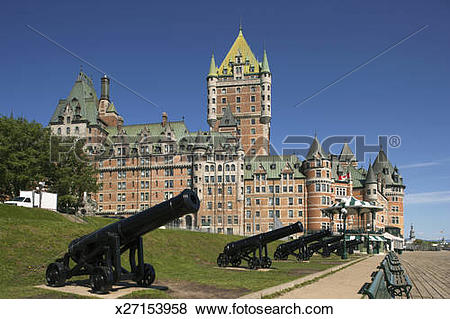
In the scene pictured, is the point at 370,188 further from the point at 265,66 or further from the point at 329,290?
the point at 329,290

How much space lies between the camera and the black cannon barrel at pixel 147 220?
42.6ft

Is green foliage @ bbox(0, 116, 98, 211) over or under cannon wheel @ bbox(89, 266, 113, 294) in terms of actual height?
over

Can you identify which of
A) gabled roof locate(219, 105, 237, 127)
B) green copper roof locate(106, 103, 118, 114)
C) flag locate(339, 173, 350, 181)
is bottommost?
flag locate(339, 173, 350, 181)

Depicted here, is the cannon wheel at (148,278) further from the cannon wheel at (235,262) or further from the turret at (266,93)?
the turret at (266,93)

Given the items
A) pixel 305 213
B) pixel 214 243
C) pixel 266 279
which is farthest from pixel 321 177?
pixel 266 279

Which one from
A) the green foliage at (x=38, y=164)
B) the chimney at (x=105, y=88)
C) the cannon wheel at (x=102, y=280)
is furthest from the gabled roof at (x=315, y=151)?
the cannon wheel at (x=102, y=280)

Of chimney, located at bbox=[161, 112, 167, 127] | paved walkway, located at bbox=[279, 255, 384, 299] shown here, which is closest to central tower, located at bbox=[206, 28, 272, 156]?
chimney, located at bbox=[161, 112, 167, 127]

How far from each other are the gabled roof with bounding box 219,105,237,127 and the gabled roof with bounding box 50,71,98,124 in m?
28.7

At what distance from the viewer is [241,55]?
4038 inches

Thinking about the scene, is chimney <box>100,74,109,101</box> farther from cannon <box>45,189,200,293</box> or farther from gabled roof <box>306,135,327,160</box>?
cannon <box>45,189,200,293</box>

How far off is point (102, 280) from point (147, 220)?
8.22ft

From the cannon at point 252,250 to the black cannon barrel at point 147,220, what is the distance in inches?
468

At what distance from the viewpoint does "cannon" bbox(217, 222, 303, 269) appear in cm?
2514
